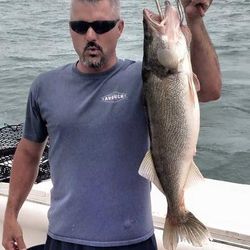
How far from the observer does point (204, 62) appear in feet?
7.87

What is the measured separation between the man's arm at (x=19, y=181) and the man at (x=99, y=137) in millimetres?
237

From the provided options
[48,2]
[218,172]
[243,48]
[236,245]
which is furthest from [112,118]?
[48,2]

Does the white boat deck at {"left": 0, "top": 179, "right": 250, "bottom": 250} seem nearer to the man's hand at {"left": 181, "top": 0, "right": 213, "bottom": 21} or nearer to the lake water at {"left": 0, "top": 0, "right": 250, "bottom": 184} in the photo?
the man's hand at {"left": 181, "top": 0, "right": 213, "bottom": 21}

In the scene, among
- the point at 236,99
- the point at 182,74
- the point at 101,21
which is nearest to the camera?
the point at 182,74

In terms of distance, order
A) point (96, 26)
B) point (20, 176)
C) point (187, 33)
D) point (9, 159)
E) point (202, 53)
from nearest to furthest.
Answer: point (187, 33)
point (202, 53)
point (96, 26)
point (20, 176)
point (9, 159)

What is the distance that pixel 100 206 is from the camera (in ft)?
8.35

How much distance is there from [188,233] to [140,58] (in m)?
10.1

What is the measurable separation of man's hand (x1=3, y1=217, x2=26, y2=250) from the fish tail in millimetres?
769

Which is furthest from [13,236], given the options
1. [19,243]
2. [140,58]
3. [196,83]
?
[140,58]

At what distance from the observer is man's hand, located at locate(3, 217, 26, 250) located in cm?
289

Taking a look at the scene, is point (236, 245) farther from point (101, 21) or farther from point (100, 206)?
point (101, 21)

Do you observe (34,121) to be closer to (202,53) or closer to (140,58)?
(202,53)

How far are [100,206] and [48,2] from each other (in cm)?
2115

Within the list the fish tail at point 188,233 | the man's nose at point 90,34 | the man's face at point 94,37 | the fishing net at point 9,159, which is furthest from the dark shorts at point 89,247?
the fishing net at point 9,159
